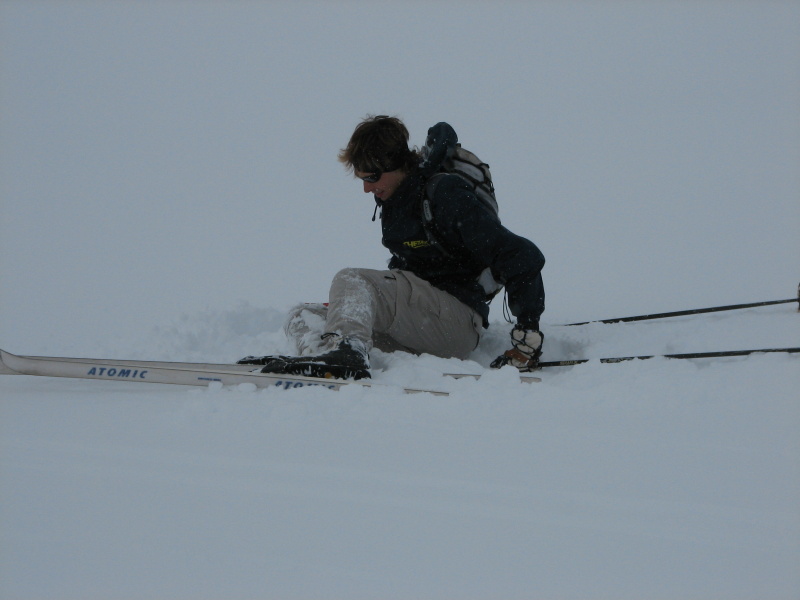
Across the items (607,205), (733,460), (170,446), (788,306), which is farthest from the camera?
(607,205)

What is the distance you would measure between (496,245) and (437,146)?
0.67 m

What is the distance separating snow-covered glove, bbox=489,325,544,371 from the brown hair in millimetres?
1195

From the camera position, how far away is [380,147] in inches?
147

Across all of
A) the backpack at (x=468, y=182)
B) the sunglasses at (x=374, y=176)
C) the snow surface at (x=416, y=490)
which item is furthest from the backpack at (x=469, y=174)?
the snow surface at (x=416, y=490)

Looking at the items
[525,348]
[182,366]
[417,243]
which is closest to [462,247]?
[417,243]

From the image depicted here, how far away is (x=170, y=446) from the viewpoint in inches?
87.4

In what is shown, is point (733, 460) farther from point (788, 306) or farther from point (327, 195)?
point (327, 195)

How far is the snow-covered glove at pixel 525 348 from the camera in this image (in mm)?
3666

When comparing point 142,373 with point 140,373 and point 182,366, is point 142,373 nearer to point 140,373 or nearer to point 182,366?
point 140,373

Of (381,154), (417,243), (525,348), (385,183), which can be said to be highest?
(381,154)

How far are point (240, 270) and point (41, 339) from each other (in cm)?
401

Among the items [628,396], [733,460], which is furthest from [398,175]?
[733,460]

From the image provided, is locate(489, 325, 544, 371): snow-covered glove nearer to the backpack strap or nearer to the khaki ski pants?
the khaki ski pants

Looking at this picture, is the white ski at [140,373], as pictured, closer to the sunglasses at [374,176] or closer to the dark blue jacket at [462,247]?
the dark blue jacket at [462,247]
